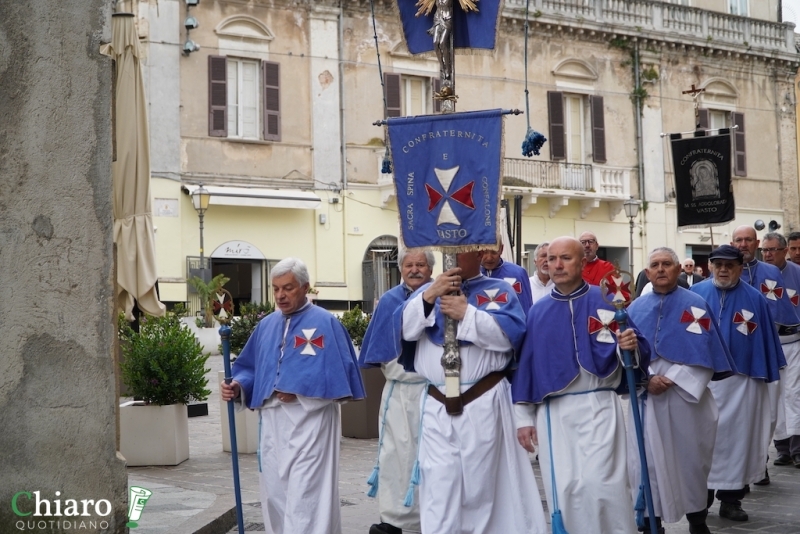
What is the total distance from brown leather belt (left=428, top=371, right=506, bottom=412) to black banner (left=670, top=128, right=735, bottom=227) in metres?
8.21

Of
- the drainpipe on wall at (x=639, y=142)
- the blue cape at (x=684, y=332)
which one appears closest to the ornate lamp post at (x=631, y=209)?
the drainpipe on wall at (x=639, y=142)

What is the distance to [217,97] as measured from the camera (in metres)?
24.9

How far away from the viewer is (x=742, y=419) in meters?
8.73

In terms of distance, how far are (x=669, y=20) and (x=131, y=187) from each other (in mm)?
Answer: 23761

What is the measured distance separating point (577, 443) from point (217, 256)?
748 inches

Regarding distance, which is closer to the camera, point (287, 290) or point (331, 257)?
point (287, 290)

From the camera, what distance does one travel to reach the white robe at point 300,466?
6.95 metres

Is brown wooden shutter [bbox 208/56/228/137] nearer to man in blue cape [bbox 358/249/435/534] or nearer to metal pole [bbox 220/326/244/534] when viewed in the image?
man in blue cape [bbox 358/249/435/534]

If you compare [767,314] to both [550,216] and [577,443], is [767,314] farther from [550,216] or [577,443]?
[550,216]

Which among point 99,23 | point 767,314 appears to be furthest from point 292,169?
point 99,23

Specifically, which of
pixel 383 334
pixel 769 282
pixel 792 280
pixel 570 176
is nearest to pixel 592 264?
pixel 769 282

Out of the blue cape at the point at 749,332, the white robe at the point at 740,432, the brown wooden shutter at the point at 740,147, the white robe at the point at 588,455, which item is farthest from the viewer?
the brown wooden shutter at the point at 740,147

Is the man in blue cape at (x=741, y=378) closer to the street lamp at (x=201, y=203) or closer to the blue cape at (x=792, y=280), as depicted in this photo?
the blue cape at (x=792, y=280)

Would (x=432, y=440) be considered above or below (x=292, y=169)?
below
